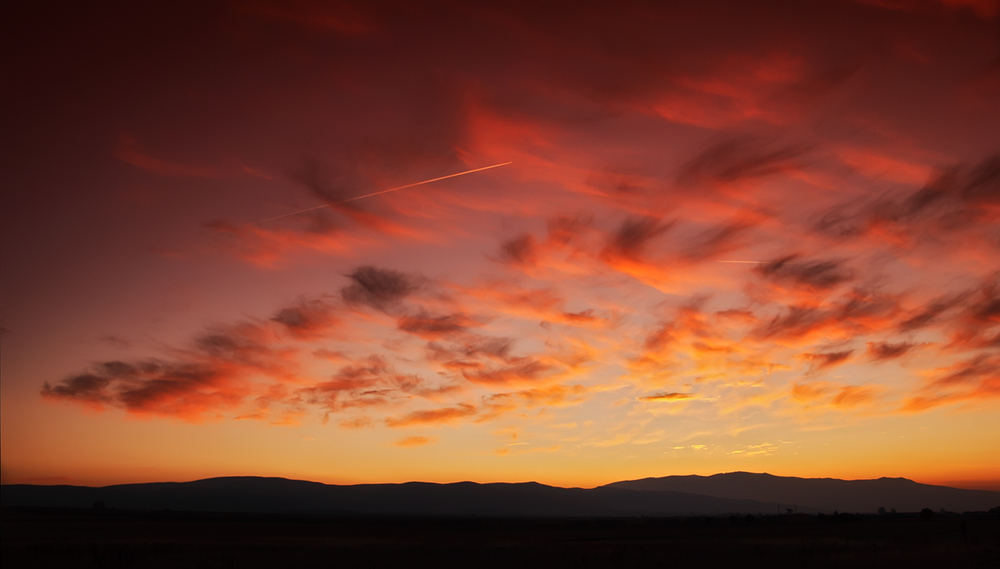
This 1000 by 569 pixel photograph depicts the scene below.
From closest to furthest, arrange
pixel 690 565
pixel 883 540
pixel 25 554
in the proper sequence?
pixel 25 554 < pixel 690 565 < pixel 883 540

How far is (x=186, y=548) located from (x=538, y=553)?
2362cm

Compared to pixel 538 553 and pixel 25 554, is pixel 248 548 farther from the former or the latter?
pixel 538 553

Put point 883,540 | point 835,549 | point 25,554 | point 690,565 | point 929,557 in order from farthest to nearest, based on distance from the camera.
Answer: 1. point 883,540
2. point 835,549
3. point 929,557
4. point 690,565
5. point 25,554

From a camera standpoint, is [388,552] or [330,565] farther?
[388,552]

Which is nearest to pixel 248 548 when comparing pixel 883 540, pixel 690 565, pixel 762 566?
pixel 690 565

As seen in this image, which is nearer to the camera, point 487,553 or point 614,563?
point 614,563

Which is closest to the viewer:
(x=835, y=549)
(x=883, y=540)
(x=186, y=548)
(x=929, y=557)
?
(x=929, y=557)

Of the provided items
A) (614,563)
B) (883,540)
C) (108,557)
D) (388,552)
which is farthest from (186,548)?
(883,540)

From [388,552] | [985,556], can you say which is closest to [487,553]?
[388,552]

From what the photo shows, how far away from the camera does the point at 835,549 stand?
141 feet

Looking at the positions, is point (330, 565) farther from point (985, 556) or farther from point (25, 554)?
point (985, 556)

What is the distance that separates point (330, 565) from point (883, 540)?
157ft

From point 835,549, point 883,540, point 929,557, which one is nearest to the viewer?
point 929,557

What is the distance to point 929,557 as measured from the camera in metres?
35.5
